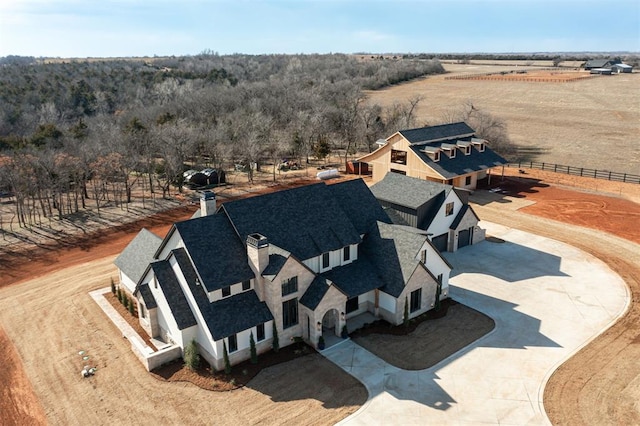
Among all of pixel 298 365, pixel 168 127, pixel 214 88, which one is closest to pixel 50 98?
pixel 214 88

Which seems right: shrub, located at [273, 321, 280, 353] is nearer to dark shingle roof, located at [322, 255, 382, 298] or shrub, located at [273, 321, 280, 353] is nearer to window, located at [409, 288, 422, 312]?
dark shingle roof, located at [322, 255, 382, 298]

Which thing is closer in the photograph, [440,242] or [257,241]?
[257,241]

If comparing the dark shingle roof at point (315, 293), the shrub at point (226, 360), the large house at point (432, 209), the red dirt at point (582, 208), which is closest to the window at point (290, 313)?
the dark shingle roof at point (315, 293)

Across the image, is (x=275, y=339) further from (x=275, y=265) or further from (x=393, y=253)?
(x=393, y=253)

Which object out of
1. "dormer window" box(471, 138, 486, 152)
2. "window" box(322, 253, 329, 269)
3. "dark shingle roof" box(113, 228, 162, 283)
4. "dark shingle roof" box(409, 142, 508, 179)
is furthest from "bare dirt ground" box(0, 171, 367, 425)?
"dormer window" box(471, 138, 486, 152)

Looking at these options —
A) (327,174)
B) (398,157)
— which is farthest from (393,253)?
(327,174)

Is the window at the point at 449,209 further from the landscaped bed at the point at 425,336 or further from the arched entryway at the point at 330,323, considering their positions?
the arched entryway at the point at 330,323
